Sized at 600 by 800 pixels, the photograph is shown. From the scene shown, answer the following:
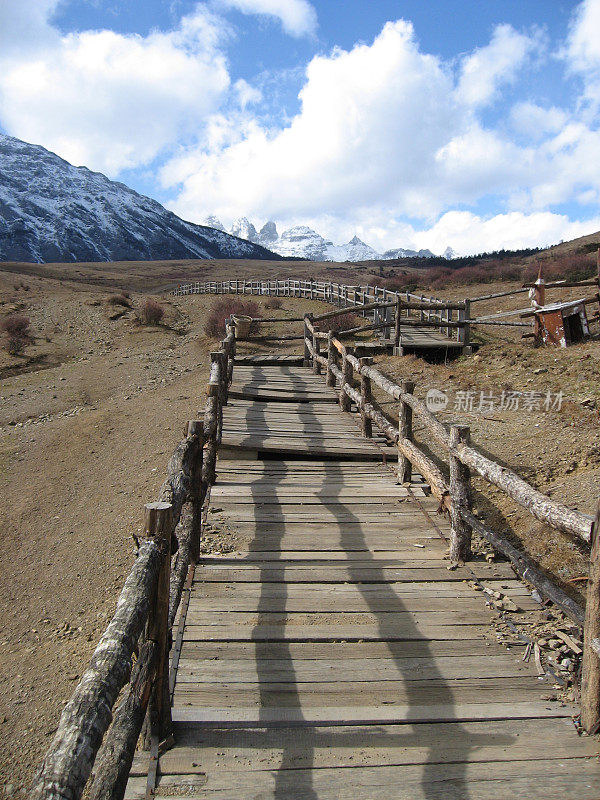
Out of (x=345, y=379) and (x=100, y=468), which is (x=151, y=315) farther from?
(x=345, y=379)

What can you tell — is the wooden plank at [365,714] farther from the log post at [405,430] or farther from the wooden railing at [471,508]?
the log post at [405,430]

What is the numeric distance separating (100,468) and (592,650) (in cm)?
807

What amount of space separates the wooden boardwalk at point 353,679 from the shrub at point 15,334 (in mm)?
17479

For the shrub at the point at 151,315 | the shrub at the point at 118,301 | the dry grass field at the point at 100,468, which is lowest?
the dry grass field at the point at 100,468

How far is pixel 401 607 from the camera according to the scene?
11.9 ft

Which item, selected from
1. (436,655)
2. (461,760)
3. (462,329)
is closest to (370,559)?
(436,655)

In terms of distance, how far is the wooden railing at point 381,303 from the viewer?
45.8 feet

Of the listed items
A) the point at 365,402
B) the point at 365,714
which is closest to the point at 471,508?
the point at 365,714

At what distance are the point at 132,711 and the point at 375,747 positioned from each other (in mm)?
1111

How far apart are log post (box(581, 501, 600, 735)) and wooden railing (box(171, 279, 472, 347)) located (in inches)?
443

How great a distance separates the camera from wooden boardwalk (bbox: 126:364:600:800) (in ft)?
7.58

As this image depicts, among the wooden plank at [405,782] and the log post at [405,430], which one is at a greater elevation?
the log post at [405,430]

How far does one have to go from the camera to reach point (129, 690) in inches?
98.6

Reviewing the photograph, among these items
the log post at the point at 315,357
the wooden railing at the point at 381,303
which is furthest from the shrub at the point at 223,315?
the log post at the point at 315,357
